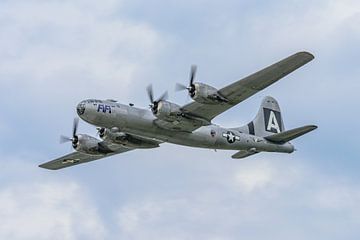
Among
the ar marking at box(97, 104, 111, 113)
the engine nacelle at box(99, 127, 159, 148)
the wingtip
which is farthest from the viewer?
the engine nacelle at box(99, 127, 159, 148)

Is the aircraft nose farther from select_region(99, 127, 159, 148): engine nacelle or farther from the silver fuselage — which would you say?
select_region(99, 127, 159, 148): engine nacelle

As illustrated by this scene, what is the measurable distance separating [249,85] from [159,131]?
7.02 meters

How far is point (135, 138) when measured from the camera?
64.4 meters

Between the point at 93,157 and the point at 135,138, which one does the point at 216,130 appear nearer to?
the point at 135,138

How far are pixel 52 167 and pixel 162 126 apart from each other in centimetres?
1535

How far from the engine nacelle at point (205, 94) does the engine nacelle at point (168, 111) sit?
2163mm

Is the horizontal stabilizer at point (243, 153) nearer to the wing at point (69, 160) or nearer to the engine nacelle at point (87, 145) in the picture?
the engine nacelle at point (87, 145)

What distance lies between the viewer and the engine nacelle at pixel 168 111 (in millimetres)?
59719

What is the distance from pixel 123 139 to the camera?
63.9 meters

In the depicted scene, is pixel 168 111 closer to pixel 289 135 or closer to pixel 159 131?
pixel 159 131

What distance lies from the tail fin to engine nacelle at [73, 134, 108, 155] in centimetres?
1062

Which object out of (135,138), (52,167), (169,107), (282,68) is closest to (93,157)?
(52,167)

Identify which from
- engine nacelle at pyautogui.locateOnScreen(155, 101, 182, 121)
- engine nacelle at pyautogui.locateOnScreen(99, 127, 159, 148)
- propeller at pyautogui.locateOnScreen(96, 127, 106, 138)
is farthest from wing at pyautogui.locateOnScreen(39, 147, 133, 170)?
engine nacelle at pyautogui.locateOnScreen(155, 101, 182, 121)

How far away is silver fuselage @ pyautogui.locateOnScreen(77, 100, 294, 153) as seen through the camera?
59.6m
